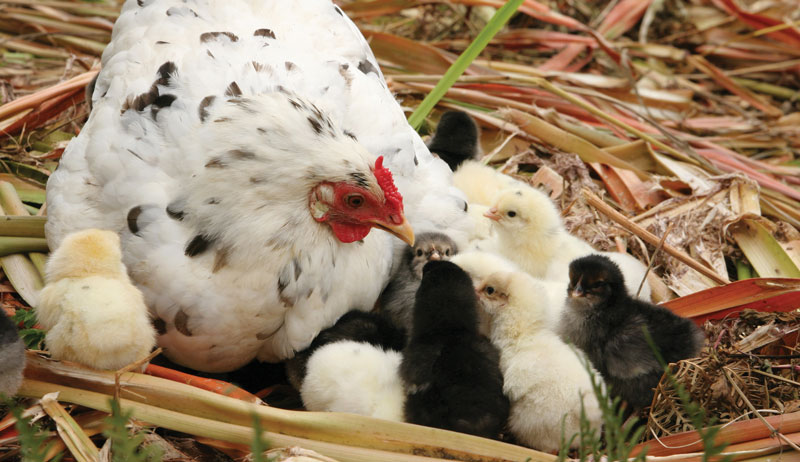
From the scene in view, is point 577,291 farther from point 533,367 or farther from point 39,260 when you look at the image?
point 39,260

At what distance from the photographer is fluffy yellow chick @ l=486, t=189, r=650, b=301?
2625 millimetres

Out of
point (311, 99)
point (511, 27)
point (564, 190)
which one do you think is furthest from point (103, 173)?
point (511, 27)

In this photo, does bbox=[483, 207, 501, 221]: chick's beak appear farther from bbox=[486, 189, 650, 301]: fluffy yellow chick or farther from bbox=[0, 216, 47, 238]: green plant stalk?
bbox=[0, 216, 47, 238]: green plant stalk

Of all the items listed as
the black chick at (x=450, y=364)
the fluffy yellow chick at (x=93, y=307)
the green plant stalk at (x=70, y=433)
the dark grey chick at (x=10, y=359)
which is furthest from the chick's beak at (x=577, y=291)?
the dark grey chick at (x=10, y=359)

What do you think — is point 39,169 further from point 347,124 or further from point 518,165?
point 518,165

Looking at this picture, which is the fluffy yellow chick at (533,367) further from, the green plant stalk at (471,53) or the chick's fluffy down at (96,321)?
the green plant stalk at (471,53)

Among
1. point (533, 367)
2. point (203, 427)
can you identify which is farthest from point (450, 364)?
point (203, 427)

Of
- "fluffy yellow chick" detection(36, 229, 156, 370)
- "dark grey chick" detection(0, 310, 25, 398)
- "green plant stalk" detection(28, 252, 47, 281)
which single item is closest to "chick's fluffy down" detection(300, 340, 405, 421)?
"fluffy yellow chick" detection(36, 229, 156, 370)

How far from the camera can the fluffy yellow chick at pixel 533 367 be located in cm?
202

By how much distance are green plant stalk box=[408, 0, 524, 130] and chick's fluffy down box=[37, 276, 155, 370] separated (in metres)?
1.58

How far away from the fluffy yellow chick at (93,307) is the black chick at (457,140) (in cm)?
148

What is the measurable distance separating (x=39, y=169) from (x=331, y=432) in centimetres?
187

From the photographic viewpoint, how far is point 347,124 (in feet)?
7.95

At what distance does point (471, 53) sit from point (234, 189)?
1.43m
